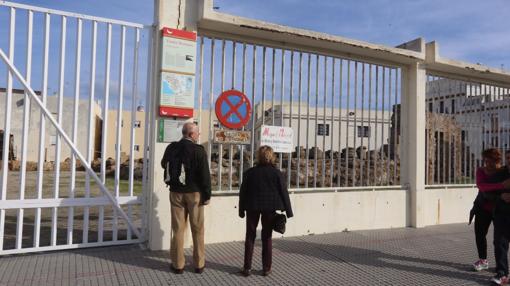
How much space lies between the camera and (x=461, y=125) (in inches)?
387

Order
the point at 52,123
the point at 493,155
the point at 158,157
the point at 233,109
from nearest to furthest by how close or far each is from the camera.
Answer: the point at 493,155 < the point at 52,123 < the point at 158,157 < the point at 233,109

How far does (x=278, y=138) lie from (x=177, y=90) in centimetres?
190

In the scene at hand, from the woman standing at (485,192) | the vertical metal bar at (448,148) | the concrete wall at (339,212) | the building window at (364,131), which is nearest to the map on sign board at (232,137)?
the concrete wall at (339,212)

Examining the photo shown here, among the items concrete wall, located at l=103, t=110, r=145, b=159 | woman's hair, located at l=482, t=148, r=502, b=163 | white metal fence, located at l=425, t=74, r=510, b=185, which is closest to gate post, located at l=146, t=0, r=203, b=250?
concrete wall, located at l=103, t=110, r=145, b=159

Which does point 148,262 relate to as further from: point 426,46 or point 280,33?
point 426,46

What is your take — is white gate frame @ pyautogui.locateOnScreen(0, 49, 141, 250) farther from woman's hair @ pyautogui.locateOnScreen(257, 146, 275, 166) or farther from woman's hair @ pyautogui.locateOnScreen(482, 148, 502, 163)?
woman's hair @ pyautogui.locateOnScreen(482, 148, 502, 163)

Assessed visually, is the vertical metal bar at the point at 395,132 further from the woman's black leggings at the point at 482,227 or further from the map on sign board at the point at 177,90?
the map on sign board at the point at 177,90

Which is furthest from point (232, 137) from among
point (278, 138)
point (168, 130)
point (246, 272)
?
point (246, 272)

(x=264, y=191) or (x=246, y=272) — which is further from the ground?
(x=264, y=191)

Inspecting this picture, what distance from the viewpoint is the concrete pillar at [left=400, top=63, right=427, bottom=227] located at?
Result: 844 centimetres

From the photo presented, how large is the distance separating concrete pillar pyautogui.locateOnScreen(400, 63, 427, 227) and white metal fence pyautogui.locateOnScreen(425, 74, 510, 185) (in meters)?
0.55

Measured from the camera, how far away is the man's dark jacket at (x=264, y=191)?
5.02 m

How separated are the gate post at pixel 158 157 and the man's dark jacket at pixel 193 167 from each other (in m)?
0.92

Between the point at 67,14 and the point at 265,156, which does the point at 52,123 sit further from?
the point at 265,156
